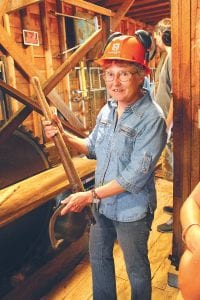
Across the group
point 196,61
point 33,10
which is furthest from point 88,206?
point 33,10

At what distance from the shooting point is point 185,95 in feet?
7.62

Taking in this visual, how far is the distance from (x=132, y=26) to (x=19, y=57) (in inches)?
290

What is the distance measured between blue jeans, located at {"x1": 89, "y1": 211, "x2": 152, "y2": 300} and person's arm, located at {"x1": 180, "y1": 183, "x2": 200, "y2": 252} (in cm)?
48

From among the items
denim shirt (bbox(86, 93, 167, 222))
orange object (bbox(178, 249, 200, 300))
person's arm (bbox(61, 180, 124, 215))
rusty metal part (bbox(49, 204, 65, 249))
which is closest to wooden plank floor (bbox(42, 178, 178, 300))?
rusty metal part (bbox(49, 204, 65, 249))

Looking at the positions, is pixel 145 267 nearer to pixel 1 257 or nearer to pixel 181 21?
pixel 1 257

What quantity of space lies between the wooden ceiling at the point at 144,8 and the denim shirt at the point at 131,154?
221 inches

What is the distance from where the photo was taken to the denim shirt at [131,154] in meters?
1.80

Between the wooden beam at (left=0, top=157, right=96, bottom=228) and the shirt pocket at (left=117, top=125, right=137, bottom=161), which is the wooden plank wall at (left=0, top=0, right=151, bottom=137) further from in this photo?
the shirt pocket at (left=117, top=125, right=137, bottom=161)

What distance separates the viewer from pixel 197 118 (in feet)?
7.54

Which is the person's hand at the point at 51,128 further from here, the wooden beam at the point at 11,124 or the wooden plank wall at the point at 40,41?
the wooden plank wall at the point at 40,41

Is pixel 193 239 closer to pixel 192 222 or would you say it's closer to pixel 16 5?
pixel 192 222

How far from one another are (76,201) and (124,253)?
0.52 meters

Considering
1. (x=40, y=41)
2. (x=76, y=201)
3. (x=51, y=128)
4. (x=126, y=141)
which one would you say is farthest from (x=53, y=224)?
(x=40, y=41)

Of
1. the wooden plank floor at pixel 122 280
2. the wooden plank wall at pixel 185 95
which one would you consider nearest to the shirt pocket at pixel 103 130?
the wooden plank wall at pixel 185 95
